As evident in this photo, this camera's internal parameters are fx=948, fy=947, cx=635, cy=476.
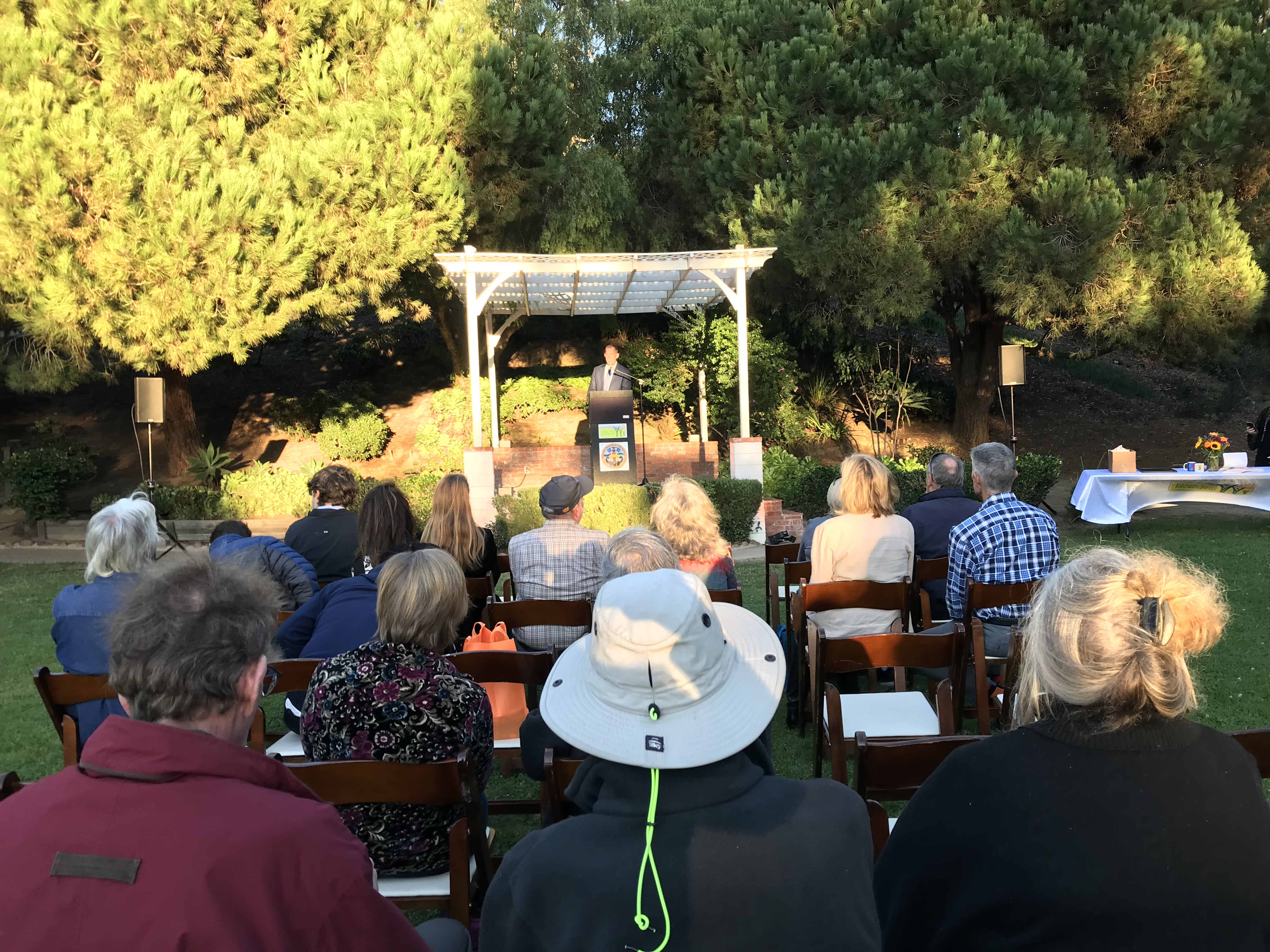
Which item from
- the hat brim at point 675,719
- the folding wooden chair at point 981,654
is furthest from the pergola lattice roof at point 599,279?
the hat brim at point 675,719

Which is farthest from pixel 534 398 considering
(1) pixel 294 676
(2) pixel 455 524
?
(1) pixel 294 676

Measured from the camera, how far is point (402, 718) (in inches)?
94.0

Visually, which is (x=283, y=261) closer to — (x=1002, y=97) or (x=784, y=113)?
(x=784, y=113)

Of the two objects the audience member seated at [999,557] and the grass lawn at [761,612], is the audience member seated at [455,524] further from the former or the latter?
the audience member seated at [999,557]

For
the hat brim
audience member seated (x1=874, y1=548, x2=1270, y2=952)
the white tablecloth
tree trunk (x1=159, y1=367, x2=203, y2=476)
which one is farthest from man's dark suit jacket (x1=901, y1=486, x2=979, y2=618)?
tree trunk (x1=159, y1=367, x2=203, y2=476)

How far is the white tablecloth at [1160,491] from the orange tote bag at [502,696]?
8.05 metres

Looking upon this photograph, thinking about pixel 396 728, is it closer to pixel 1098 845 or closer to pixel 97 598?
pixel 97 598

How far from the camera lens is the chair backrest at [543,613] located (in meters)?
3.96

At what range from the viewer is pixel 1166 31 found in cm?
1238

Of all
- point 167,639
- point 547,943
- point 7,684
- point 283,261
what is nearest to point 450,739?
point 167,639

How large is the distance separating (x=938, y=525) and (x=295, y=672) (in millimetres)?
3321

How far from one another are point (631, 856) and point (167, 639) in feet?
2.90

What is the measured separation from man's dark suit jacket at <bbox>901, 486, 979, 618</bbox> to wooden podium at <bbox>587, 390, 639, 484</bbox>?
7.92 metres

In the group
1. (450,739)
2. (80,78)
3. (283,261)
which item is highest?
(80,78)
